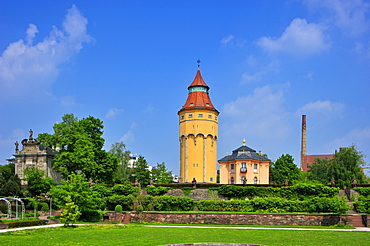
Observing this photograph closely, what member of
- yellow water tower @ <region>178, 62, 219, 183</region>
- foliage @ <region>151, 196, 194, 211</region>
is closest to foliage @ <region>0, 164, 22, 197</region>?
foliage @ <region>151, 196, 194, 211</region>

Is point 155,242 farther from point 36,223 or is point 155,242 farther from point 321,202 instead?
point 321,202

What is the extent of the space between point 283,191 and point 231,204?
23.0 feet

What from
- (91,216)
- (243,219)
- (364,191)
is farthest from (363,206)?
(91,216)

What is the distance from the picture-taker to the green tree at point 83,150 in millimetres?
46344

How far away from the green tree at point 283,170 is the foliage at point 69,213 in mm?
41950

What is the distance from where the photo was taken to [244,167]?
181ft

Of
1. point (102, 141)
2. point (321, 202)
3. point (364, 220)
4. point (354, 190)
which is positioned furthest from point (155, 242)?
point (102, 141)

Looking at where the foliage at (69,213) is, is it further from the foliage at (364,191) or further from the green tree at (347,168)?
the green tree at (347,168)

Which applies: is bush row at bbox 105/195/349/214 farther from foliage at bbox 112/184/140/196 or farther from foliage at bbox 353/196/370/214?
foliage at bbox 353/196/370/214

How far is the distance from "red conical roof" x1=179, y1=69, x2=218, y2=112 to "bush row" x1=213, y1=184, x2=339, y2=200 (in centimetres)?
2143

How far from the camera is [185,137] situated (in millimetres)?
60562

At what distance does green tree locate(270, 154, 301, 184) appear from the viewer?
210 feet

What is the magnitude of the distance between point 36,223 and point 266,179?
3577 cm

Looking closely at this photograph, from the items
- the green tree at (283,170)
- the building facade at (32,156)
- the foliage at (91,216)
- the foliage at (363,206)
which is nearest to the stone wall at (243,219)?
the foliage at (91,216)
